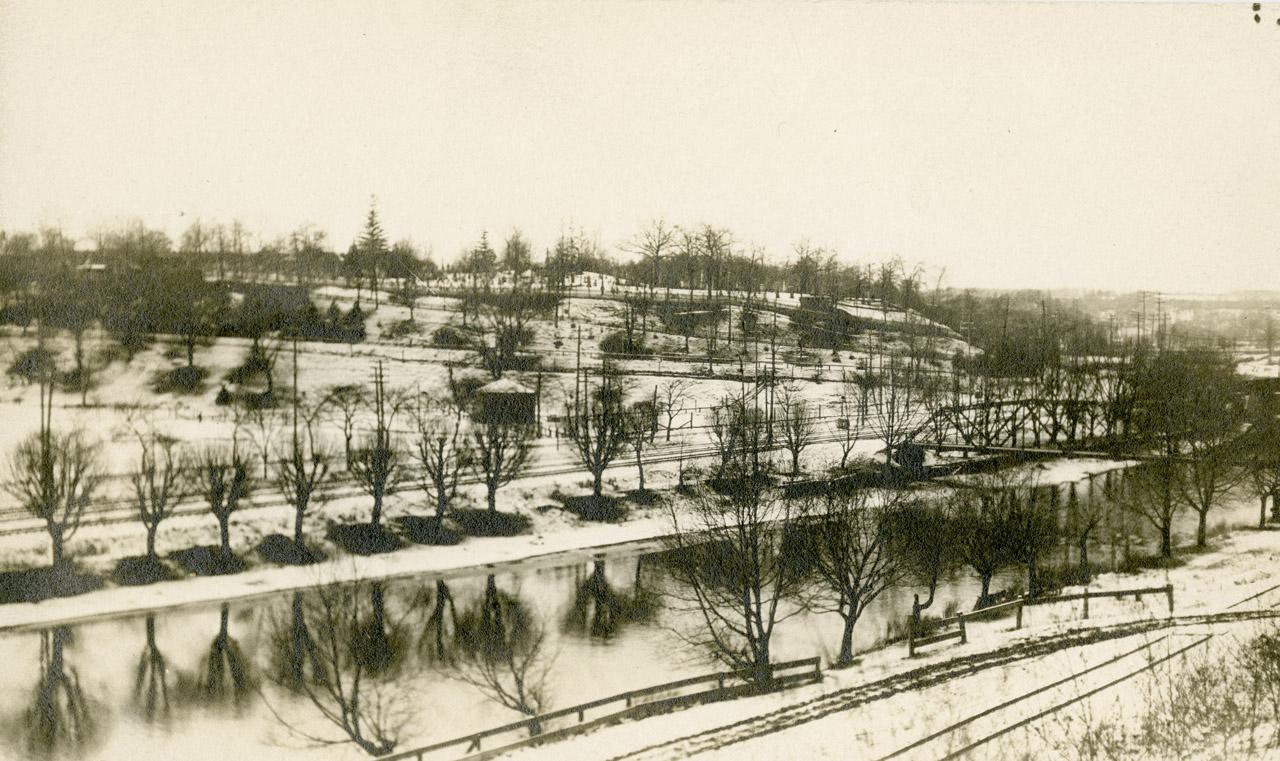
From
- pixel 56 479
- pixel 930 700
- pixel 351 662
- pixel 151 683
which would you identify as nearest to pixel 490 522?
pixel 351 662

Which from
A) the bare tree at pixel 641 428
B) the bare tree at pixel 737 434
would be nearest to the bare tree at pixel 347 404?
the bare tree at pixel 641 428

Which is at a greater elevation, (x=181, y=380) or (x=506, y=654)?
(x=181, y=380)

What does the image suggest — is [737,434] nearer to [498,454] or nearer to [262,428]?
[498,454]

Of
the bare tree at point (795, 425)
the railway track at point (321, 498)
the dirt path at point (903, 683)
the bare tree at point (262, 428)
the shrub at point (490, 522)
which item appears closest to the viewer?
the dirt path at point (903, 683)

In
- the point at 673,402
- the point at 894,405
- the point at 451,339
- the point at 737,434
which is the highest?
the point at 451,339

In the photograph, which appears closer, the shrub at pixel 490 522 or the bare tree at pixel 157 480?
the bare tree at pixel 157 480

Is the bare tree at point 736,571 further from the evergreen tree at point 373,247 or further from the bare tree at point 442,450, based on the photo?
the evergreen tree at point 373,247
